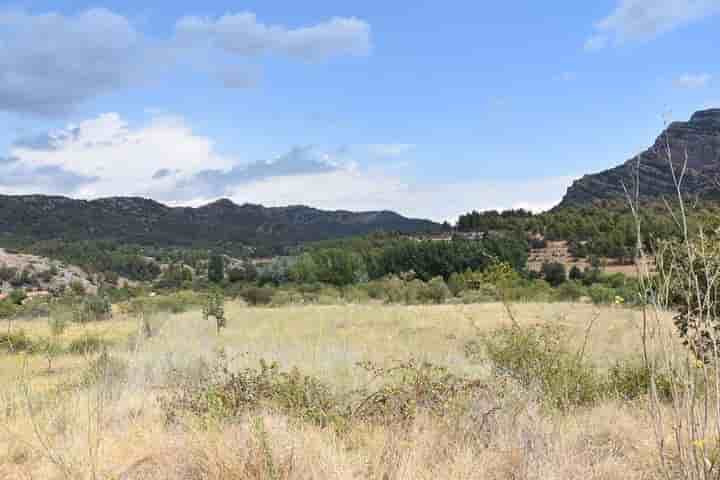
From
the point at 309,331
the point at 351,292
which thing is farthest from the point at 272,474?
the point at 351,292

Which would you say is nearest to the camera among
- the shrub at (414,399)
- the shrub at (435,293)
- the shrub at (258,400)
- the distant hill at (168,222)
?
the shrub at (414,399)

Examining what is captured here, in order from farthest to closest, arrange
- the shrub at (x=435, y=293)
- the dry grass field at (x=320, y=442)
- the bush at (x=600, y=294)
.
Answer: the shrub at (x=435, y=293) < the bush at (x=600, y=294) < the dry grass field at (x=320, y=442)

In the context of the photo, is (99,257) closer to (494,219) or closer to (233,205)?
(494,219)

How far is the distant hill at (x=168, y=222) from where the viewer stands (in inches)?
3794

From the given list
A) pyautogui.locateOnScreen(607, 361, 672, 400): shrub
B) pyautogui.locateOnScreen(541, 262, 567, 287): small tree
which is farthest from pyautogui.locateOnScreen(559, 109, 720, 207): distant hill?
pyautogui.locateOnScreen(541, 262, 567, 287): small tree

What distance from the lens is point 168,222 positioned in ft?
418

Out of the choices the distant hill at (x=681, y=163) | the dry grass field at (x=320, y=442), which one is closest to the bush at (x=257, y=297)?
the dry grass field at (x=320, y=442)

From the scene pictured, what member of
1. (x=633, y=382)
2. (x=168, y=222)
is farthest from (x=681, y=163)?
(x=168, y=222)

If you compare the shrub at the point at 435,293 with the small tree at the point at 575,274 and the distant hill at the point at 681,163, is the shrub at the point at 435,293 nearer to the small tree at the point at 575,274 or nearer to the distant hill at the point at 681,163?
the small tree at the point at 575,274

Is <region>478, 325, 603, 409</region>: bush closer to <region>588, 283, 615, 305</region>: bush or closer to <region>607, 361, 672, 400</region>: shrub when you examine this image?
<region>607, 361, 672, 400</region>: shrub

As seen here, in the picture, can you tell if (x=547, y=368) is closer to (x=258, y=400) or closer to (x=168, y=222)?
(x=258, y=400)

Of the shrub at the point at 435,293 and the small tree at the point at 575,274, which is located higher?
the small tree at the point at 575,274

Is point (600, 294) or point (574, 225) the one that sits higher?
point (574, 225)

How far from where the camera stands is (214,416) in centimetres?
477
